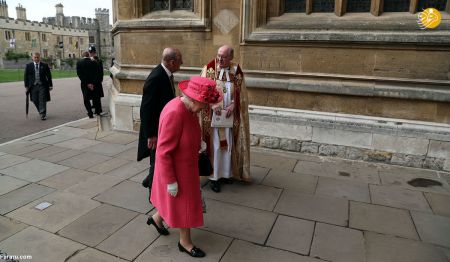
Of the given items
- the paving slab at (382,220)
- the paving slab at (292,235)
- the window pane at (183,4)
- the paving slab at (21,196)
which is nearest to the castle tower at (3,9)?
the window pane at (183,4)

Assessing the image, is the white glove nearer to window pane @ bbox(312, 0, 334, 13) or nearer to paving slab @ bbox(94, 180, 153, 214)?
paving slab @ bbox(94, 180, 153, 214)

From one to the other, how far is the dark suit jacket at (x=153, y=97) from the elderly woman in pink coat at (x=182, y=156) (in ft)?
2.37

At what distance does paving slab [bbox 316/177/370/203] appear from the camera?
4.24 metres

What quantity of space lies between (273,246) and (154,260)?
3.65ft

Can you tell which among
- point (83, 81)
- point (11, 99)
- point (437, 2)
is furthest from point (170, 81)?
point (11, 99)

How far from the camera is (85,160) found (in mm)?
5414

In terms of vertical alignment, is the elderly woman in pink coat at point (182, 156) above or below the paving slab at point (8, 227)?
above

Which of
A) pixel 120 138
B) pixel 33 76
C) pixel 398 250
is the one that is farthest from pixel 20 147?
pixel 398 250

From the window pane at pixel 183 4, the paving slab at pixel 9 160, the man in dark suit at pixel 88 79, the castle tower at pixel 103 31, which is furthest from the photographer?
the castle tower at pixel 103 31

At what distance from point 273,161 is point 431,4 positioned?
11.6 ft

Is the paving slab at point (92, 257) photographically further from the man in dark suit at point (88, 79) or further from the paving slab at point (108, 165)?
the man in dark suit at point (88, 79)

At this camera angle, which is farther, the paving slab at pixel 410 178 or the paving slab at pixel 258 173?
the paving slab at pixel 258 173

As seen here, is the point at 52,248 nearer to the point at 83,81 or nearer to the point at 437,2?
the point at 437,2

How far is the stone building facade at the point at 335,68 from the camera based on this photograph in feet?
16.6
